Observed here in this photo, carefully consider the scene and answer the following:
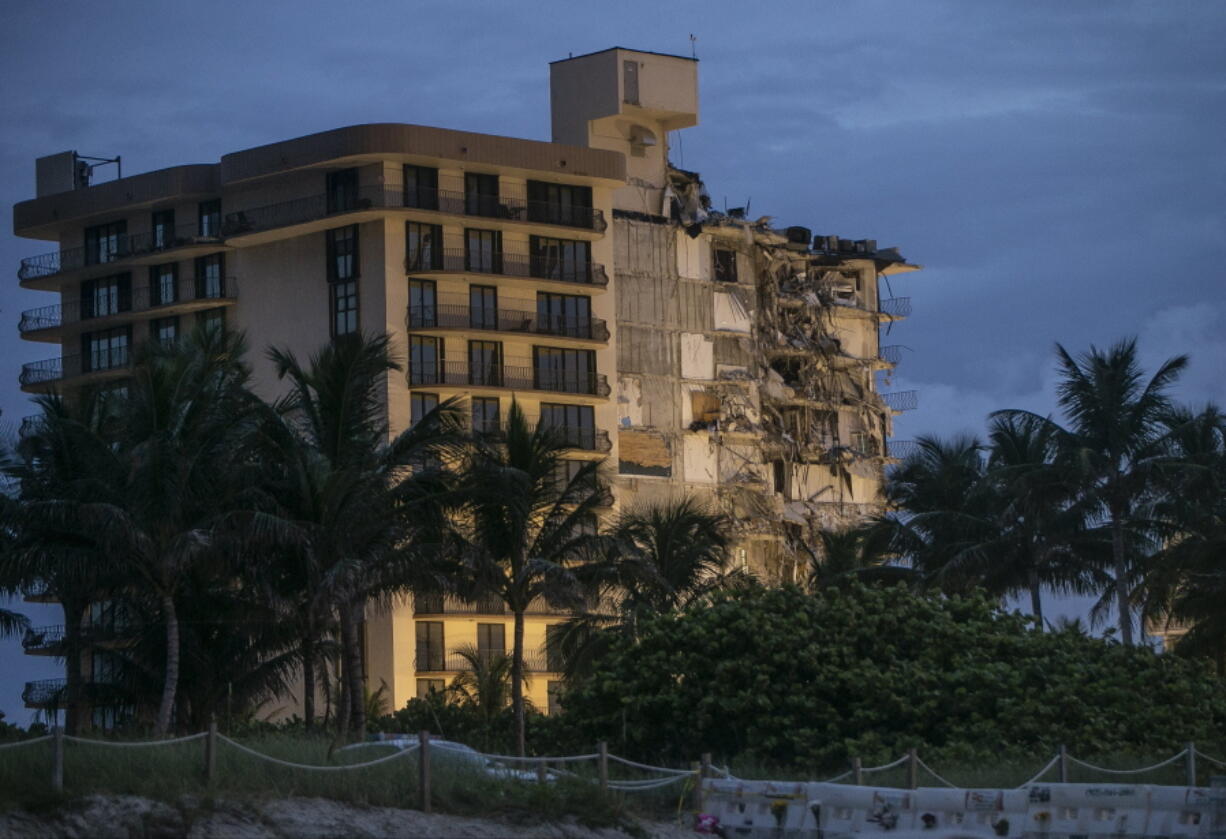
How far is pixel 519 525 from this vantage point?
43406mm

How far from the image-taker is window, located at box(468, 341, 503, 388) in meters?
74.9

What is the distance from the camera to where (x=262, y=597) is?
142 feet

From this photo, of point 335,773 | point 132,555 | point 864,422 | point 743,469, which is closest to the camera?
point 335,773

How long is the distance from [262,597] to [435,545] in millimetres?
4177

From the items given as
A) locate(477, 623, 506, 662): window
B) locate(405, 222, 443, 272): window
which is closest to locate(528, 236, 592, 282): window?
locate(405, 222, 443, 272): window

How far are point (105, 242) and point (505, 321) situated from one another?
17952 millimetres

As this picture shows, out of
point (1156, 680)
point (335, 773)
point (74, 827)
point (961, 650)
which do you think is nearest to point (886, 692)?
point (961, 650)

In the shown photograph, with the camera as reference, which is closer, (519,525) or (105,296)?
(519,525)

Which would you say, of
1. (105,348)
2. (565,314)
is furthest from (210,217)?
(565,314)

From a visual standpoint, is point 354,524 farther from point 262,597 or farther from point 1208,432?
point 1208,432

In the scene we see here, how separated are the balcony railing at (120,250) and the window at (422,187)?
8.27 meters

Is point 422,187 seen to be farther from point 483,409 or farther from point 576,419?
point 576,419

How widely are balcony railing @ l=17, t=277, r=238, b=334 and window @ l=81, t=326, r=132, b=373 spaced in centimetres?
79

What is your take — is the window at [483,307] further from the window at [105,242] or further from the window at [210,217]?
the window at [105,242]
